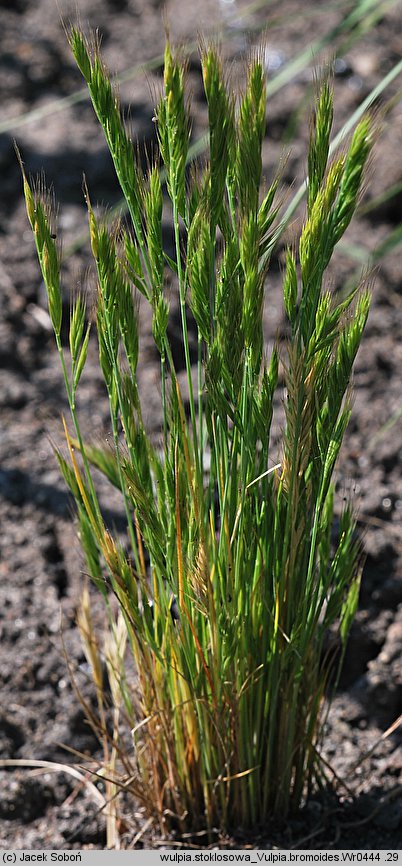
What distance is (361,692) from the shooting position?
1638 mm

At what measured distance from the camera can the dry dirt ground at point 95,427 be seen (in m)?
1.50

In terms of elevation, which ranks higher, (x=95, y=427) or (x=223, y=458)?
(x=95, y=427)

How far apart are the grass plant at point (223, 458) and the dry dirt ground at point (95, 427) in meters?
0.07

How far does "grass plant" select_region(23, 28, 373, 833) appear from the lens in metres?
0.98

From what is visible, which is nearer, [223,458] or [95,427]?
[223,458]

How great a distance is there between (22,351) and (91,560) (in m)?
1.19

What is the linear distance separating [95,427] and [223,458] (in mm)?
1031

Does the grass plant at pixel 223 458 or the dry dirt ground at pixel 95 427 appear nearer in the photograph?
the grass plant at pixel 223 458

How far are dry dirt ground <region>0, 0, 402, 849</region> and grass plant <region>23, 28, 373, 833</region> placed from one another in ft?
0.23

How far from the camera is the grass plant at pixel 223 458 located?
0.98 m

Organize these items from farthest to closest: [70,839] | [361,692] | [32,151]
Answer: [32,151] < [361,692] < [70,839]

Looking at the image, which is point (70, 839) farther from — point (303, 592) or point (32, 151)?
point (32, 151)

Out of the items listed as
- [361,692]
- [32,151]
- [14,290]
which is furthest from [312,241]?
[32,151]

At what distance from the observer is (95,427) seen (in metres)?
2.12
